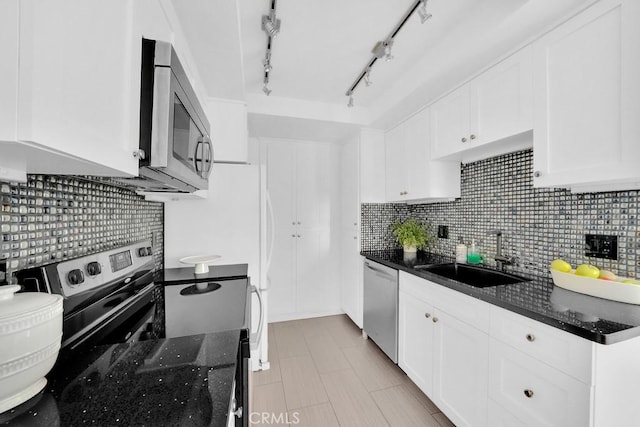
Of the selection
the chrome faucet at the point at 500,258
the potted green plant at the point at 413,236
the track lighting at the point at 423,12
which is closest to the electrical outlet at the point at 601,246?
the chrome faucet at the point at 500,258

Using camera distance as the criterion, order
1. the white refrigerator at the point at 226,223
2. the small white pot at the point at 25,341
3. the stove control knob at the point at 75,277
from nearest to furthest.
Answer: the small white pot at the point at 25,341
the stove control knob at the point at 75,277
the white refrigerator at the point at 226,223

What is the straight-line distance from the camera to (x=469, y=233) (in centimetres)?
227

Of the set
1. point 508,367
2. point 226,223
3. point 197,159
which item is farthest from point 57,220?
point 508,367

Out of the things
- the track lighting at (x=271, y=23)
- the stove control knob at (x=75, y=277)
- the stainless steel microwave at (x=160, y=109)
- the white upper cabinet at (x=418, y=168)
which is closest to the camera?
the stainless steel microwave at (x=160, y=109)

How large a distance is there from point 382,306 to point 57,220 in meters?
2.19

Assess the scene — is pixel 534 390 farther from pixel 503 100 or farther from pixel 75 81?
pixel 75 81

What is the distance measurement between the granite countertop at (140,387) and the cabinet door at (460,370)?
129 cm

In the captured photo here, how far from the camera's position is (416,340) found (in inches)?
76.3

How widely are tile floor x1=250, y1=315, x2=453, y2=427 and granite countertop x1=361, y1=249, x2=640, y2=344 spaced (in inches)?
35.7

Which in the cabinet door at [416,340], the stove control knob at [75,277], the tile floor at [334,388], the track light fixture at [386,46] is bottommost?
the tile floor at [334,388]

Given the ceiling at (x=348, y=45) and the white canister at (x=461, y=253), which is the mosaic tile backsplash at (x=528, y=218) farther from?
the ceiling at (x=348, y=45)

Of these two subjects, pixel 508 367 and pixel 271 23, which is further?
pixel 271 23

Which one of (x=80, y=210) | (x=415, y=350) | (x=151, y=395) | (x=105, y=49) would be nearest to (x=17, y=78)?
(x=105, y=49)

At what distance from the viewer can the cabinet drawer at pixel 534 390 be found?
99 centimetres
